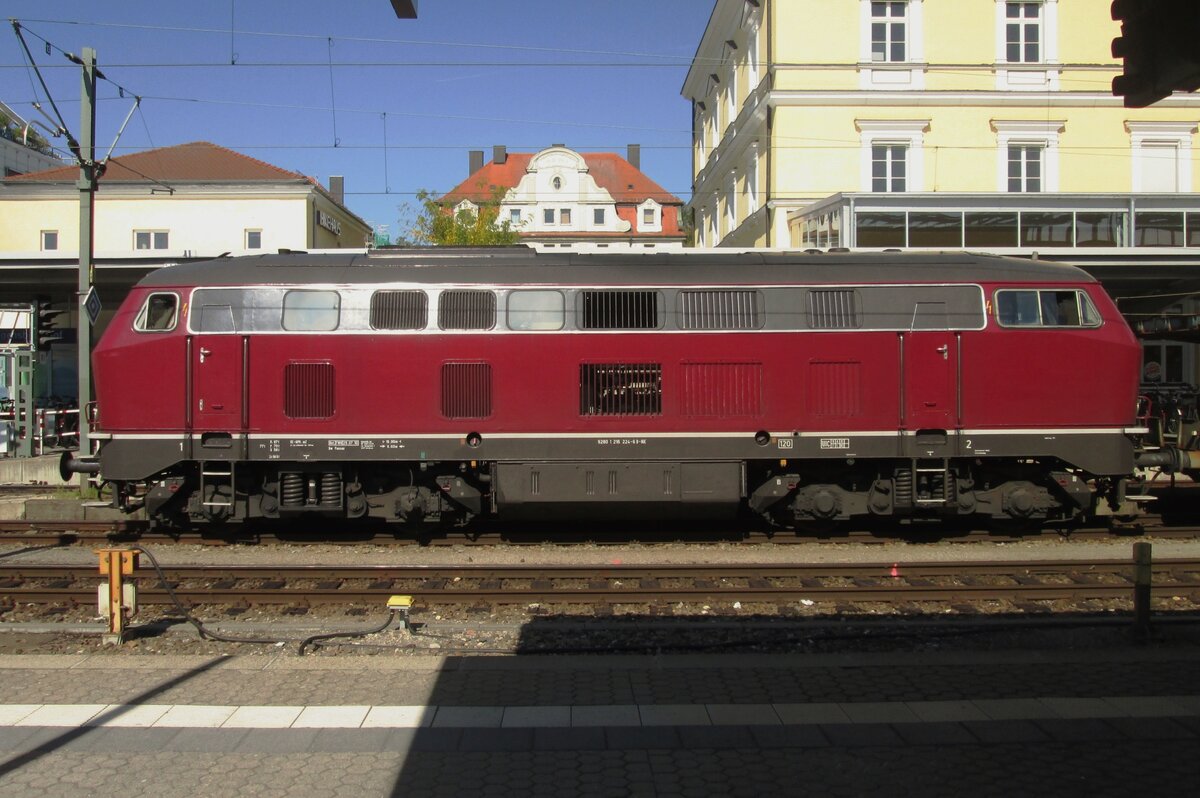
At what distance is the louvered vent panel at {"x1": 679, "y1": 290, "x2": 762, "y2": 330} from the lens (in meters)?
11.8

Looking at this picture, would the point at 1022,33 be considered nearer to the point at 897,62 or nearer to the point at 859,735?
the point at 897,62

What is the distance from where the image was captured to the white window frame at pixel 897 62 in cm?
2630

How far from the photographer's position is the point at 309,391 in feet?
38.5

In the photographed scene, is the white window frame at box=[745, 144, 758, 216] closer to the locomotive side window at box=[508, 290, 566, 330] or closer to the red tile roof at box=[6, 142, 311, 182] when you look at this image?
the red tile roof at box=[6, 142, 311, 182]

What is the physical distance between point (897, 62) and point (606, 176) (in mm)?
49873

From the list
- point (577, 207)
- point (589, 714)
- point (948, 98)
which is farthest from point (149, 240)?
point (577, 207)

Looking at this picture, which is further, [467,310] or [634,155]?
[634,155]

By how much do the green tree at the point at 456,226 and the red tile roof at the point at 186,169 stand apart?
15.5ft

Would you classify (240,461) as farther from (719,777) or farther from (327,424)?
(719,777)

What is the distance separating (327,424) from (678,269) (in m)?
4.93

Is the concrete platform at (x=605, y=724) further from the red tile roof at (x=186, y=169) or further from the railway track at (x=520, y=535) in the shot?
the red tile roof at (x=186, y=169)

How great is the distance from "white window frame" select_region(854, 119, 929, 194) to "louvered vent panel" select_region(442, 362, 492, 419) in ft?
60.4

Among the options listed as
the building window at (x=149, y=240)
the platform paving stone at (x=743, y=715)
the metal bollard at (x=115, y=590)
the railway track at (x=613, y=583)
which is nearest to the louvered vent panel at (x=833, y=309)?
the railway track at (x=613, y=583)

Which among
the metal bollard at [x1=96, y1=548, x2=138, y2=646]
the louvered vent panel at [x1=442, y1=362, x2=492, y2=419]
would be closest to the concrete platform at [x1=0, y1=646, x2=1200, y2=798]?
the metal bollard at [x1=96, y1=548, x2=138, y2=646]
